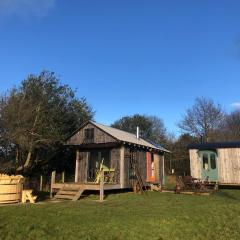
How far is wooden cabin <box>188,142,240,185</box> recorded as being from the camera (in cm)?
2389

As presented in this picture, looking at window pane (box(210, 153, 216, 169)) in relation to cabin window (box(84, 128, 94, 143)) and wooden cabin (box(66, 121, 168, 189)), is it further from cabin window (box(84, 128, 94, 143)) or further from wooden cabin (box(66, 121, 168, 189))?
cabin window (box(84, 128, 94, 143))

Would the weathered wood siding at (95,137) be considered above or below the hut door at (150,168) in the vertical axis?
above

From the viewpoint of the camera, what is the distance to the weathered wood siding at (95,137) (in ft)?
72.8

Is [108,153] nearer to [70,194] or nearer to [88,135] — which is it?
[88,135]

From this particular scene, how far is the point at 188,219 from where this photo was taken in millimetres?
10883

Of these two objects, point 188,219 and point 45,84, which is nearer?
point 188,219

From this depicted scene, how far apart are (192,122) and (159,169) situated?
25385 millimetres

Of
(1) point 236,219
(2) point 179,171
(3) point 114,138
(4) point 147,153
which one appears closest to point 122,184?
(3) point 114,138

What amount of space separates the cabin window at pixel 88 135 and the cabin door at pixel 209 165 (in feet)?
28.8

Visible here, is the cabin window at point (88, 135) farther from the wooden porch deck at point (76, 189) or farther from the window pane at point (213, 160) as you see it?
the window pane at point (213, 160)

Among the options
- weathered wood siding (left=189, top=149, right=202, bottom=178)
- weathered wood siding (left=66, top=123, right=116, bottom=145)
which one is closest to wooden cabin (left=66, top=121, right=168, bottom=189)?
weathered wood siding (left=66, top=123, right=116, bottom=145)

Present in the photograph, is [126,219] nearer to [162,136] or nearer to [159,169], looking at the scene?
[159,169]

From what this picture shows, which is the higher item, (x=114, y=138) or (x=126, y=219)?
(x=114, y=138)

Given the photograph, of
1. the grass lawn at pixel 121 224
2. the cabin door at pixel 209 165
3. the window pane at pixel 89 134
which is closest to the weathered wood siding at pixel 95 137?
the window pane at pixel 89 134
